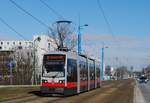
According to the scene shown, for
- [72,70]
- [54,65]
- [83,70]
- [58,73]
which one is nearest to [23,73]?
[83,70]

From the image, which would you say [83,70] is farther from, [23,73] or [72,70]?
[23,73]

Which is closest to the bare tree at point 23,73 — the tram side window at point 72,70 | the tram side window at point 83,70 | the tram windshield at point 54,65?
the tram side window at point 83,70

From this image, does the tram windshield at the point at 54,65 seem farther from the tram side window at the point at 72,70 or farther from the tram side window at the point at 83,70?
the tram side window at the point at 83,70

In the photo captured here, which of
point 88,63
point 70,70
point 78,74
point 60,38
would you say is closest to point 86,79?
point 88,63

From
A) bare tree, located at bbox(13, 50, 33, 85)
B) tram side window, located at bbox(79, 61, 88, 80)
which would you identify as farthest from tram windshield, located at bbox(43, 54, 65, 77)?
bare tree, located at bbox(13, 50, 33, 85)

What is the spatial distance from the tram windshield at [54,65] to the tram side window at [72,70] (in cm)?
63

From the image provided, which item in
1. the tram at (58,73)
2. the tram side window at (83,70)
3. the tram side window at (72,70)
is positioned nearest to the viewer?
the tram at (58,73)

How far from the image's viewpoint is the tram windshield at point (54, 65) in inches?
1309

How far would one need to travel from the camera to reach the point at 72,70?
3478 centimetres

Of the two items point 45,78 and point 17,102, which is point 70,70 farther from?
point 17,102

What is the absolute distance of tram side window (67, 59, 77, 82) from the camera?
111ft

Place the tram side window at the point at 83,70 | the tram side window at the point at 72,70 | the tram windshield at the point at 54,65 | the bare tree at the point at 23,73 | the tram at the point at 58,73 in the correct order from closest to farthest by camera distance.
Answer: the tram at the point at 58,73, the tram windshield at the point at 54,65, the tram side window at the point at 72,70, the tram side window at the point at 83,70, the bare tree at the point at 23,73

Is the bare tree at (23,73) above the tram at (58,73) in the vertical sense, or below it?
above

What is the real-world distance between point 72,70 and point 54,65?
6.54 feet
